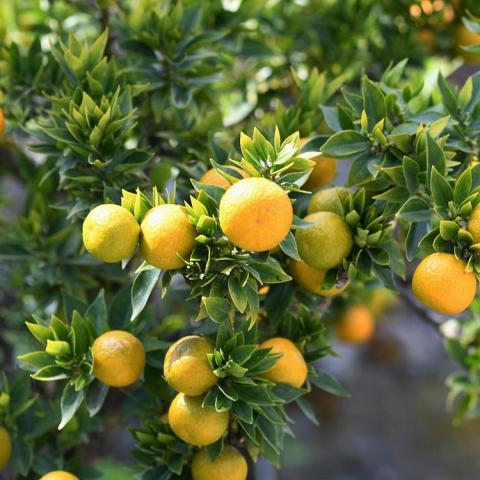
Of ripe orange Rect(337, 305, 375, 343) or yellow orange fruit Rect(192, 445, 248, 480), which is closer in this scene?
yellow orange fruit Rect(192, 445, 248, 480)

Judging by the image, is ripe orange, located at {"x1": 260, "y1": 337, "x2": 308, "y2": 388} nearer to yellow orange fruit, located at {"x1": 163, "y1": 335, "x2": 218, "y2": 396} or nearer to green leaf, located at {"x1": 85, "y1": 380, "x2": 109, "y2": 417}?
yellow orange fruit, located at {"x1": 163, "y1": 335, "x2": 218, "y2": 396}

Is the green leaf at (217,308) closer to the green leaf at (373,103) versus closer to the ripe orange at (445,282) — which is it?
the ripe orange at (445,282)

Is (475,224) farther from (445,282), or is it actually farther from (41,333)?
(41,333)

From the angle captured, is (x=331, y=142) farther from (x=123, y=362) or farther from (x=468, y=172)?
(x=123, y=362)

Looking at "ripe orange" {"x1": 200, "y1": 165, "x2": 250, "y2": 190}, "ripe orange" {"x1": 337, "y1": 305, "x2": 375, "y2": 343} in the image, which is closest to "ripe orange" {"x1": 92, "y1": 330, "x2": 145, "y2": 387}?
"ripe orange" {"x1": 200, "y1": 165, "x2": 250, "y2": 190}

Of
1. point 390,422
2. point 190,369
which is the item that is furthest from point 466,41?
point 390,422

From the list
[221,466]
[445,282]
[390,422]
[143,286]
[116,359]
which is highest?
[445,282]
